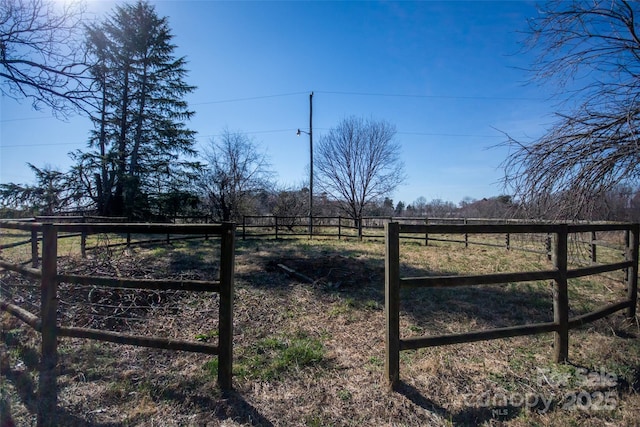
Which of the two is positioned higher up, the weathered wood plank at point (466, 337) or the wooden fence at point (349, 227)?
the wooden fence at point (349, 227)

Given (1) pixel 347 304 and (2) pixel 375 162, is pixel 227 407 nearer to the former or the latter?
(1) pixel 347 304

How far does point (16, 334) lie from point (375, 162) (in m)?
22.1

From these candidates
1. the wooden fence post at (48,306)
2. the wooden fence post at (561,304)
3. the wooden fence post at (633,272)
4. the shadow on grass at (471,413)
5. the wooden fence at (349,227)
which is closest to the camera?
the shadow on grass at (471,413)

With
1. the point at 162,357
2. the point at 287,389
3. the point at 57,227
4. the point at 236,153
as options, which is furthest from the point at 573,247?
the point at 236,153

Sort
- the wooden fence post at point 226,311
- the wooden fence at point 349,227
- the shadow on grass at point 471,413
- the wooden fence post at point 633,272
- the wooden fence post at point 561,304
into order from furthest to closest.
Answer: the wooden fence at point 349,227, the wooden fence post at point 633,272, the wooden fence post at point 561,304, the wooden fence post at point 226,311, the shadow on grass at point 471,413

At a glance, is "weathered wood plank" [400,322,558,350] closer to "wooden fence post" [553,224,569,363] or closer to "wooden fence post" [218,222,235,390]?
"wooden fence post" [553,224,569,363]

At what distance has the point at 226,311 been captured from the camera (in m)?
2.34

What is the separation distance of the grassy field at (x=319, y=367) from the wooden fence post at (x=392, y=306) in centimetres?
18

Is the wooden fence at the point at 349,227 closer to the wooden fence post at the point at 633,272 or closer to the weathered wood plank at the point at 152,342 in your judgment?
the wooden fence post at the point at 633,272

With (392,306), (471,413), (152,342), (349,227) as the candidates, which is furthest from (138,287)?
(349,227)

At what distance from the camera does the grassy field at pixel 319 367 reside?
209 centimetres

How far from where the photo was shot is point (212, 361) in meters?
2.74

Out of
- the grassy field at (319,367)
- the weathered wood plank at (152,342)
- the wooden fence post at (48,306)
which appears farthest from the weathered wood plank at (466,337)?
the wooden fence post at (48,306)

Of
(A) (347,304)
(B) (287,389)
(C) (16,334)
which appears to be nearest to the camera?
(B) (287,389)
